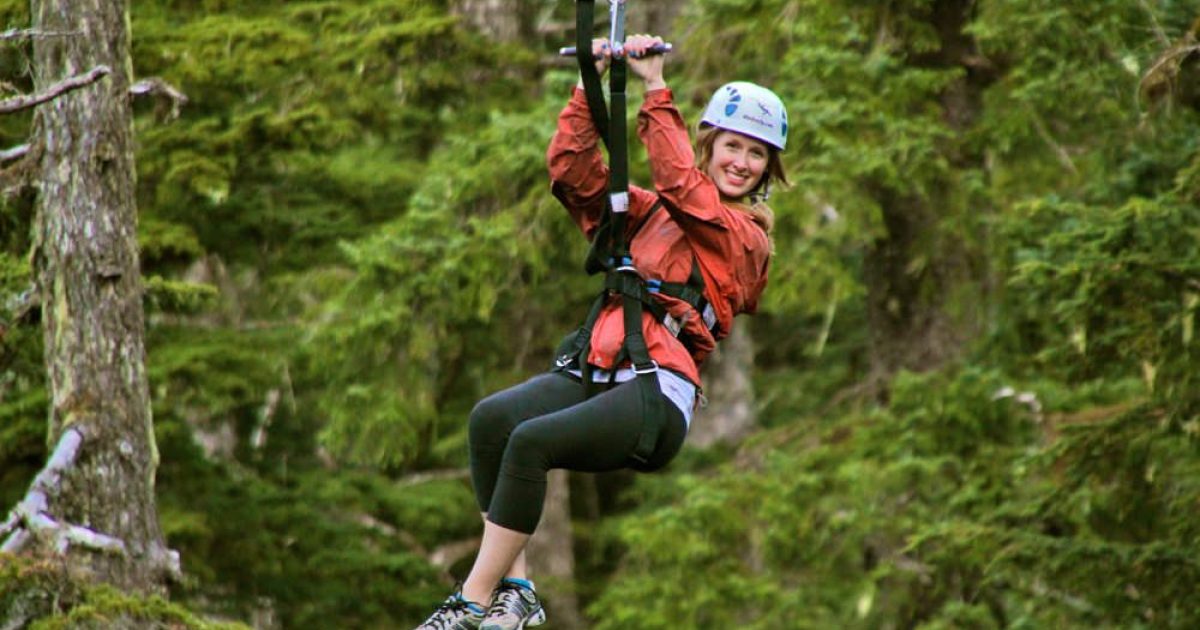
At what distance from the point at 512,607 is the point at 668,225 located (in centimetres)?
123

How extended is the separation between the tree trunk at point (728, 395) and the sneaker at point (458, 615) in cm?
1258

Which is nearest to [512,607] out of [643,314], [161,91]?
[643,314]

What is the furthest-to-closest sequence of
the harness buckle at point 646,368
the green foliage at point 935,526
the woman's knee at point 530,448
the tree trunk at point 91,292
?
the green foliage at point 935,526, the tree trunk at point 91,292, the harness buckle at point 646,368, the woman's knee at point 530,448

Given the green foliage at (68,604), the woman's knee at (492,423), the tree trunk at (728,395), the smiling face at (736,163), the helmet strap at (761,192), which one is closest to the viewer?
the woman's knee at (492,423)

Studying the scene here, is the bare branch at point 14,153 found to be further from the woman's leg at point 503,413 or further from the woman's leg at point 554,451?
the woman's leg at point 554,451

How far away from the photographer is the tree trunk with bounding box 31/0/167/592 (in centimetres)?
766

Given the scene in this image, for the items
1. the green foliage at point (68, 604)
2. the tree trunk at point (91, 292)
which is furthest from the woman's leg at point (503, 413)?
the tree trunk at point (91, 292)

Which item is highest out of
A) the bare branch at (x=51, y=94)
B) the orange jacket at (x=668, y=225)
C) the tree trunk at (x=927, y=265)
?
the bare branch at (x=51, y=94)

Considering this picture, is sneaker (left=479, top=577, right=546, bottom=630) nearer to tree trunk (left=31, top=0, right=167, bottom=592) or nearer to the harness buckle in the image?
the harness buckle

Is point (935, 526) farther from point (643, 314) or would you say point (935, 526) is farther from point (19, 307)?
point (643, 314)

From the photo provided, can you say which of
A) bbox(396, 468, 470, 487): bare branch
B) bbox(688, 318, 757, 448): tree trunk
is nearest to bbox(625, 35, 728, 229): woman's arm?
bbox(396, 468, 470, 487): bare branch

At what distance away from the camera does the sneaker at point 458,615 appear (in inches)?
215

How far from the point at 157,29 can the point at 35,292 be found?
12.4 feet

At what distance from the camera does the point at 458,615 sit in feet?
18.1
